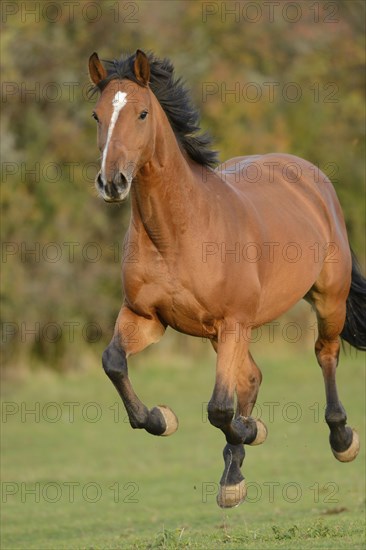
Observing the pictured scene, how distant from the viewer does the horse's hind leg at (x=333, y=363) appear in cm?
891

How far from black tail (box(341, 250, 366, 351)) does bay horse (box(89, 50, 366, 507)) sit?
4.83 ft

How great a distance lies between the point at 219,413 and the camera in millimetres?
7164

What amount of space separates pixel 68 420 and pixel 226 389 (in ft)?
42.9

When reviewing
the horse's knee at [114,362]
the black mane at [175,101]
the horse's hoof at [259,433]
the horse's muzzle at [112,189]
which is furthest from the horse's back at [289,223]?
the horse's muzzle at [112,189]

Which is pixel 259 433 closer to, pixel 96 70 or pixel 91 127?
pixel 96 70

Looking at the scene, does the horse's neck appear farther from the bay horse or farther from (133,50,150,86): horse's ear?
(133,50,150,86): horse's ear

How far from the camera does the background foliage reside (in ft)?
71.4

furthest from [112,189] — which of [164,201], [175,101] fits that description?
[175,101]

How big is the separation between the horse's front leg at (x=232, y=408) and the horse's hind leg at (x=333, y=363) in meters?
0.87

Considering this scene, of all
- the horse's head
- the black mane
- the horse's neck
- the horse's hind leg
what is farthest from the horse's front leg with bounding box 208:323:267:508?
the horse's head

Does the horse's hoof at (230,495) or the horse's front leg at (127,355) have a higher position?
the horse's front leg at (127,355)

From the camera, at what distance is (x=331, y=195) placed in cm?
925

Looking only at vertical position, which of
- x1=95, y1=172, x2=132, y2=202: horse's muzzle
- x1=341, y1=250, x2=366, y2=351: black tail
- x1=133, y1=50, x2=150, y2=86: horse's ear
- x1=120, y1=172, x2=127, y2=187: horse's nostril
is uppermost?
x1=133, y1=50, x2=150, y2=86: horse's ear

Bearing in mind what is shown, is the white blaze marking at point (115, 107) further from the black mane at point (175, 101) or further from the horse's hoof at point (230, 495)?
the horse's hoof at point (230, 495)
